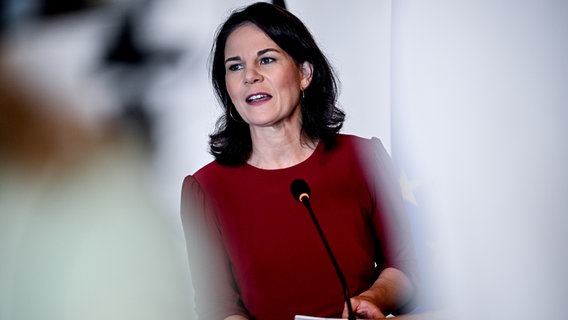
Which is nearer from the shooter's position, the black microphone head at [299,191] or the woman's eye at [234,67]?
the black microphone head at [299,191]

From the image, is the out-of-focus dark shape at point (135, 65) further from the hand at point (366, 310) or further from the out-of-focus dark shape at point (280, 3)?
the hand at point (366, 310)

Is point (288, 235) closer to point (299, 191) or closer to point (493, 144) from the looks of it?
point (299, 191)

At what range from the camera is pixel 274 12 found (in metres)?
1.31

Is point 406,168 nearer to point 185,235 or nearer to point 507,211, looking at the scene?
point 507,211

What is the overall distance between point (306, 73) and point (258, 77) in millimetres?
135

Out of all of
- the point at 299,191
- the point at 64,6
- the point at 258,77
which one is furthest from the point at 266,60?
the point at 64,6

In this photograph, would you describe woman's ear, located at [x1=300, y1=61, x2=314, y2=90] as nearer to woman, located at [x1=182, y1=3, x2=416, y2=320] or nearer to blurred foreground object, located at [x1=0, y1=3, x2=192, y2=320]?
woman, located at [x1=182, y1=3, x2=416, y2=320]

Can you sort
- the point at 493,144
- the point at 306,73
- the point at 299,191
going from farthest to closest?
the point at 493,144 → the point at 306,73 → the point at 299,191

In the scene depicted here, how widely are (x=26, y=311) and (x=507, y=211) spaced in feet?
3.41

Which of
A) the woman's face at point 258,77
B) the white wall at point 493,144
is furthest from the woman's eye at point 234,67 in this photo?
the white wall at point 493,144

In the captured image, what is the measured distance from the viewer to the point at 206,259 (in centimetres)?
126

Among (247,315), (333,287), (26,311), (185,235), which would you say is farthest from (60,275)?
(333,287)

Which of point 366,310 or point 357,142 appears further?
point 357,142

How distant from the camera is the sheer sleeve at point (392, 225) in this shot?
1.29 meters
